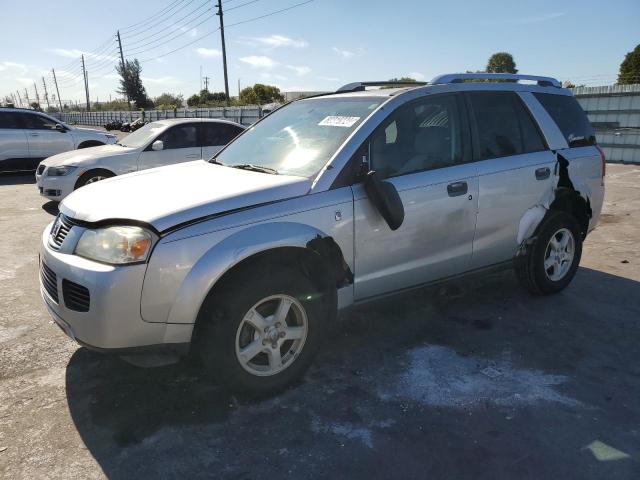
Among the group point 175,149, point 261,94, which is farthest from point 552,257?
point 261,94

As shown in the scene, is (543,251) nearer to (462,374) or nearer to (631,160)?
(462,374)

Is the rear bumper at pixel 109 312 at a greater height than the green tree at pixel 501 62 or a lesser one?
lesser

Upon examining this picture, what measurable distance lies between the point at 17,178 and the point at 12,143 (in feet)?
4.33

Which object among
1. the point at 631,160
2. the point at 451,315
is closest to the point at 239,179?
the point at 451,315

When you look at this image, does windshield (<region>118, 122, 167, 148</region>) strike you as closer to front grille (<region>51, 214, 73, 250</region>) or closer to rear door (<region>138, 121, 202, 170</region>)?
rear door (<region>138, 121, 202, 170</region>)

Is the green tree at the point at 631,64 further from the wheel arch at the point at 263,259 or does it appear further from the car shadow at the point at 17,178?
the wheel arch at the point at 263,259

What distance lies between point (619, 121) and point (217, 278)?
15.7m

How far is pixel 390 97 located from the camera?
3531mm

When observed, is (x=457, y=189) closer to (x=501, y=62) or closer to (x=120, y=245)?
(x=120, y=245)

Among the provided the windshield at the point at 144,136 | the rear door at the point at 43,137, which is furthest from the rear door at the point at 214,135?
the rear door at the point at 43,137

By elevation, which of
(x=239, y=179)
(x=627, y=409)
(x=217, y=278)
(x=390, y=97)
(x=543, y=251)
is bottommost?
(x=627, y=409)

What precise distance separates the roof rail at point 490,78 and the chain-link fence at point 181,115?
1209 centimetres

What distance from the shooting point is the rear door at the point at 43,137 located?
40.1 ft

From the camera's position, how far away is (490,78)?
4.22 m
